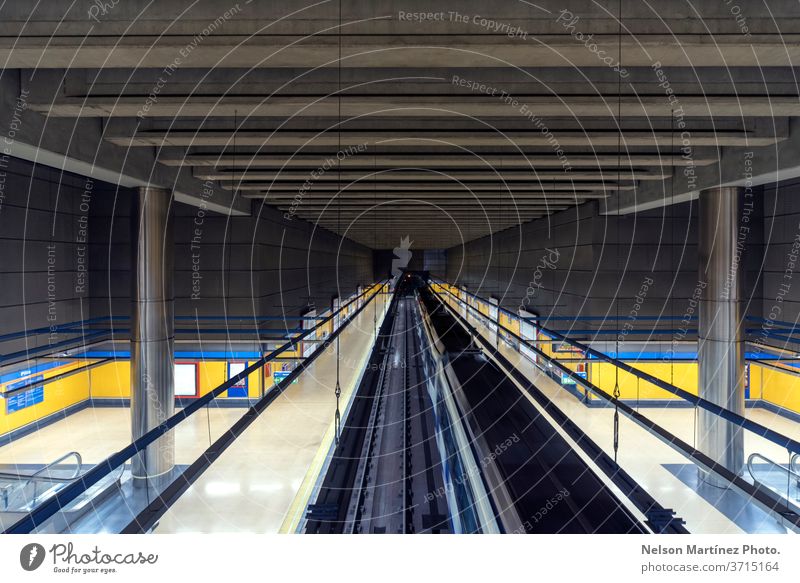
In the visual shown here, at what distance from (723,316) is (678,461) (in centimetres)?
301

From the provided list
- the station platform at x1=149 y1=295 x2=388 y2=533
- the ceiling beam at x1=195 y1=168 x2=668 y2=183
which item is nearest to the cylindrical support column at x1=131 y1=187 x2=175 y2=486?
the station platform at x1=149 y1=295 x2=388 y2=533

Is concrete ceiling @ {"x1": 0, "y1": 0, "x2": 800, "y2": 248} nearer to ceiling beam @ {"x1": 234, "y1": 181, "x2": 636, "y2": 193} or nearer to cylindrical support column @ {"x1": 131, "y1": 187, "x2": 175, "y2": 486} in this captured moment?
cylindrical support column @ {"x1": 131, "y1": 187, "x2": 175, "y2": 486}

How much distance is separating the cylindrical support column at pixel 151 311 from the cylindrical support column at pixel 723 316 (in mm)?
7554

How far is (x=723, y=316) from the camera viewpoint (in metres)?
6.66

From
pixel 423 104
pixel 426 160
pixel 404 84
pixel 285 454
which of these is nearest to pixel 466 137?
pixel 426 160

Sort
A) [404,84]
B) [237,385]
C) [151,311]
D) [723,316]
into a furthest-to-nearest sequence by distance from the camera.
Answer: [237,385], [151,311], [723,316], [404,84]

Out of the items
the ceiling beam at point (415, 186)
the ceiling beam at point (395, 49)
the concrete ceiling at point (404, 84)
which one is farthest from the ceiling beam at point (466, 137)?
the ceiling beam at point (415, 186)

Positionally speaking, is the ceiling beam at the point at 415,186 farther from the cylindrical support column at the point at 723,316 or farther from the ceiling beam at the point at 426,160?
the cylindrical support column at the point at 723,316

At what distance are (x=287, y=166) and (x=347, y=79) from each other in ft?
10.5

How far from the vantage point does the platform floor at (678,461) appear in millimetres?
6082

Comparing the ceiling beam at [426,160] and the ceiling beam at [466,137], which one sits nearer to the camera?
the ceiling beam at [466,137]

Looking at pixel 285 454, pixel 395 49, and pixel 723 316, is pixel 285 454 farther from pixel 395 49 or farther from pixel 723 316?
pixel 395 49

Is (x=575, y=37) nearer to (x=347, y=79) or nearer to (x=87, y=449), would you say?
(x=347, y=79)
